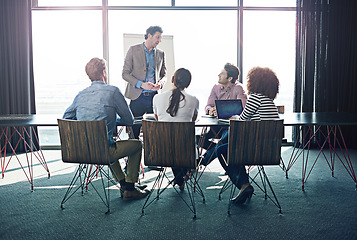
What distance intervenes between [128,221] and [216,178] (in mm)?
1504

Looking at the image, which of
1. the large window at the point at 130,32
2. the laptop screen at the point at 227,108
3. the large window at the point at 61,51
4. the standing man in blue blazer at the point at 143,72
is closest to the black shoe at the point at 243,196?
the laptop screen at the point at 227,108

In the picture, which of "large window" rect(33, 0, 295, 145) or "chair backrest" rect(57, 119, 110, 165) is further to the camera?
"large window" rect(33, 0, 295, 145)

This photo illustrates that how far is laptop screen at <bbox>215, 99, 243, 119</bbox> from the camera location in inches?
127

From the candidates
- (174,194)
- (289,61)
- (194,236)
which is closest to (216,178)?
(174,194)

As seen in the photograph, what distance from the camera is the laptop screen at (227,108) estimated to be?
127 inches

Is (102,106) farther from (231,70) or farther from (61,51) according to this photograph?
(61,51)

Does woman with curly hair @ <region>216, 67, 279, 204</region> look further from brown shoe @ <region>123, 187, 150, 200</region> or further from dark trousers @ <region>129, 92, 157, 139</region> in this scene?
dark trousers @ <region>129, 92, 157, 139</region>

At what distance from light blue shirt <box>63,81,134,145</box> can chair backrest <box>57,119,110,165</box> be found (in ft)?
0.67

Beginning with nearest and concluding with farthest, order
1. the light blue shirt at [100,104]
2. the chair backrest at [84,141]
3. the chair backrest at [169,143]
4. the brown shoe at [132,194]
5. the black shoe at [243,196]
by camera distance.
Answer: the chair backrest at [169,143], the chair backrest at [84,141], the light blue shirt at [100,104], the black shoe at [243,196], the brown shoe at [132,194]

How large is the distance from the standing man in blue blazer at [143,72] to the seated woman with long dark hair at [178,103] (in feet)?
3.18

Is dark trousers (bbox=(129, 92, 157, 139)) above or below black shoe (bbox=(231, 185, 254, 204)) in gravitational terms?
above

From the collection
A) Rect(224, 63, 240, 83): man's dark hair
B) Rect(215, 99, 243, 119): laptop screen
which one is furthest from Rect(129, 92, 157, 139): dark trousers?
Rect(215, 99, 243, 119): laptop screen

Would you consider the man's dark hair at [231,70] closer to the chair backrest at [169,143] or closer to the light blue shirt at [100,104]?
the light blue shirt at [100,104]

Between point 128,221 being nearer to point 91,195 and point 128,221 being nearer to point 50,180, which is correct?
point 91,195
